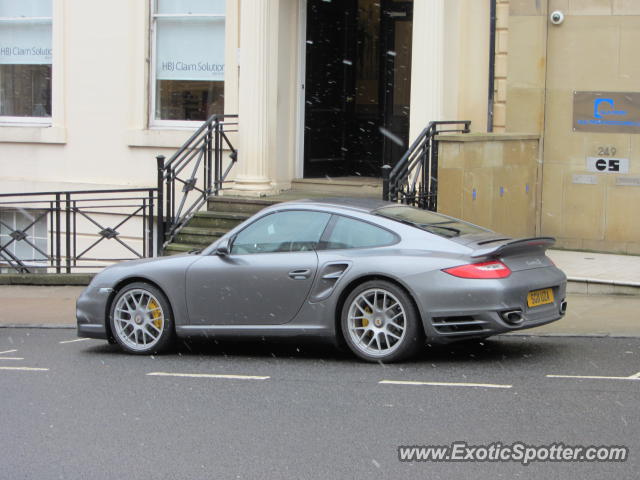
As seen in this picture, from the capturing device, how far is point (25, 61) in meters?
18.7

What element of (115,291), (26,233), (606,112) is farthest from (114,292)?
(26,233)

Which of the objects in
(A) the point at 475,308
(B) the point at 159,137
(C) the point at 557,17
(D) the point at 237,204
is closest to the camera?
(A) the point at 475,308

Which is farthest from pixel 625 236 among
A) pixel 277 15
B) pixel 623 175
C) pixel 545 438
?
pixel 545 438

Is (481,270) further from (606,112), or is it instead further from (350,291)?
(606,112)

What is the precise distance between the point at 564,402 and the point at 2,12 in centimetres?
1452

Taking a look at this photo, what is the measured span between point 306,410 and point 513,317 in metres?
2.08

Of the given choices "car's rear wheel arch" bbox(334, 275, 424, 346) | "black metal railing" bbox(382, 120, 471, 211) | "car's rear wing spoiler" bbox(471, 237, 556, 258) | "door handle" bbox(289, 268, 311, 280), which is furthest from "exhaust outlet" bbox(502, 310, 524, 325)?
"black metal railing" bbox(382, 120, 471, 211)

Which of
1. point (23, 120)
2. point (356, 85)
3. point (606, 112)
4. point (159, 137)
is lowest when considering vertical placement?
point (159, 137)

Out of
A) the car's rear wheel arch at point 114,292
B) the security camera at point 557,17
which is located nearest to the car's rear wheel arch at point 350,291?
the car's rear wheel arch at point 114,292

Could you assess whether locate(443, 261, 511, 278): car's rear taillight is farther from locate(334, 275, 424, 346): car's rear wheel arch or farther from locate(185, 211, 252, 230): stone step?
locate(185, 211, 252, 230): stone step

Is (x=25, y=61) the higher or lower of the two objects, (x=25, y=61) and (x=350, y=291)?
the higher

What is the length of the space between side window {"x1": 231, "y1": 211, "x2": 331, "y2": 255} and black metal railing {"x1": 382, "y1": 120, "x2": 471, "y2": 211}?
4.12 m

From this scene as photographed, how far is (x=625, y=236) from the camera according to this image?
15180 mm

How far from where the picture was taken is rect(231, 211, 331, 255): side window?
30.4 ft
